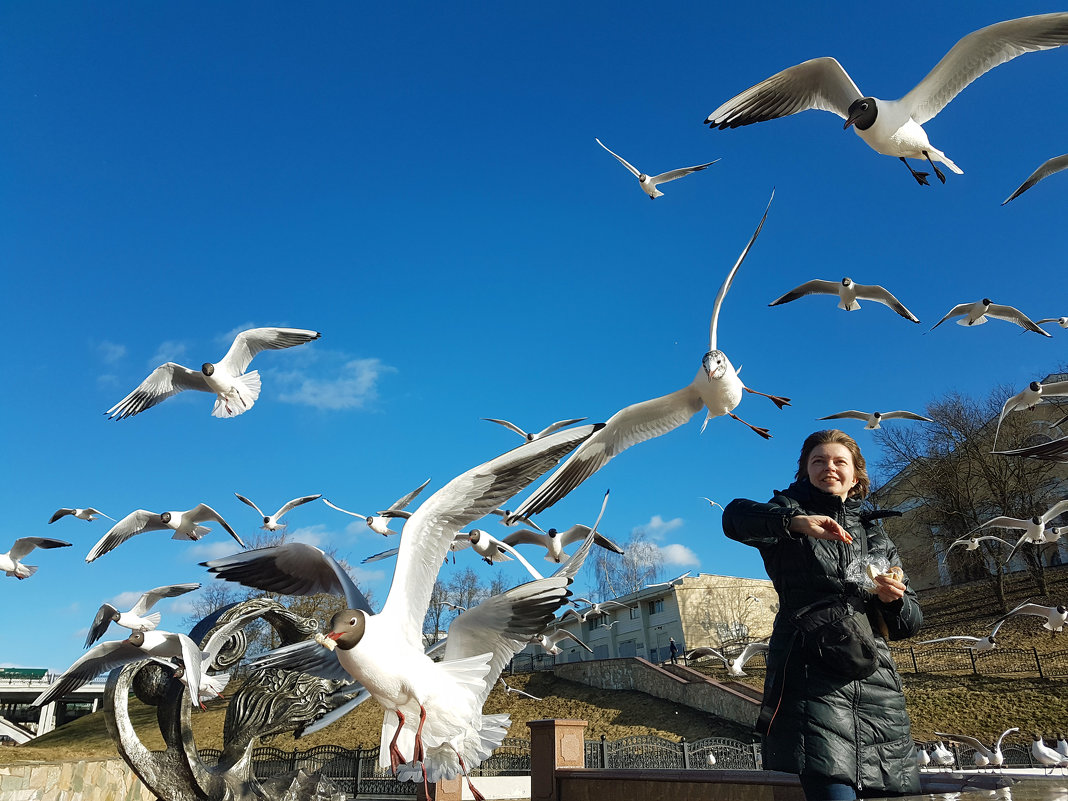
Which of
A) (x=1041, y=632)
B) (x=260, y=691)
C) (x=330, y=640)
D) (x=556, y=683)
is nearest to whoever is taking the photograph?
(x=330, y=640)

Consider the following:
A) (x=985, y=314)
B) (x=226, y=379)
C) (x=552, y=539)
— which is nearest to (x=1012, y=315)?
(x=985, y=314)

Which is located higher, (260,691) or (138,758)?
(260,691)

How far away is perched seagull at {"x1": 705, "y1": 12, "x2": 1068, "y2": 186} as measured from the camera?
768cm

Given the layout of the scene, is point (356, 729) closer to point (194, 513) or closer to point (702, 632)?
point (194, 513)

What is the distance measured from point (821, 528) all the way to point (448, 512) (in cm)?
284

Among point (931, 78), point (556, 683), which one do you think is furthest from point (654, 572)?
point (931, 78)

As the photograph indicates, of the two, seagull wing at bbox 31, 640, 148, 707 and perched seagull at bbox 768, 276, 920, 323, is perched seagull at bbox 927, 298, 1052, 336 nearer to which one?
perched seagull at bbox 768, 276, 920, 323

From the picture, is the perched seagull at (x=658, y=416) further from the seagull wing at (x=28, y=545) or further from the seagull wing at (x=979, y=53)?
the seagull wing at (x=28, y=545)

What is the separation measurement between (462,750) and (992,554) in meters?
32.8

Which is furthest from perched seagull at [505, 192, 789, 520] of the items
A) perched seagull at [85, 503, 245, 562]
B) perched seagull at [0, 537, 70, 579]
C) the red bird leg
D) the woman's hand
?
perched seagull at [0, 537, 70, 579]

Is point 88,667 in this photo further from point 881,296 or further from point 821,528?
point 881,296

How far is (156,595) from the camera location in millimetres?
12828

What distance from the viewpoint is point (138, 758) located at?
5117mm

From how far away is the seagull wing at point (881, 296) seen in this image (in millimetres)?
11812
